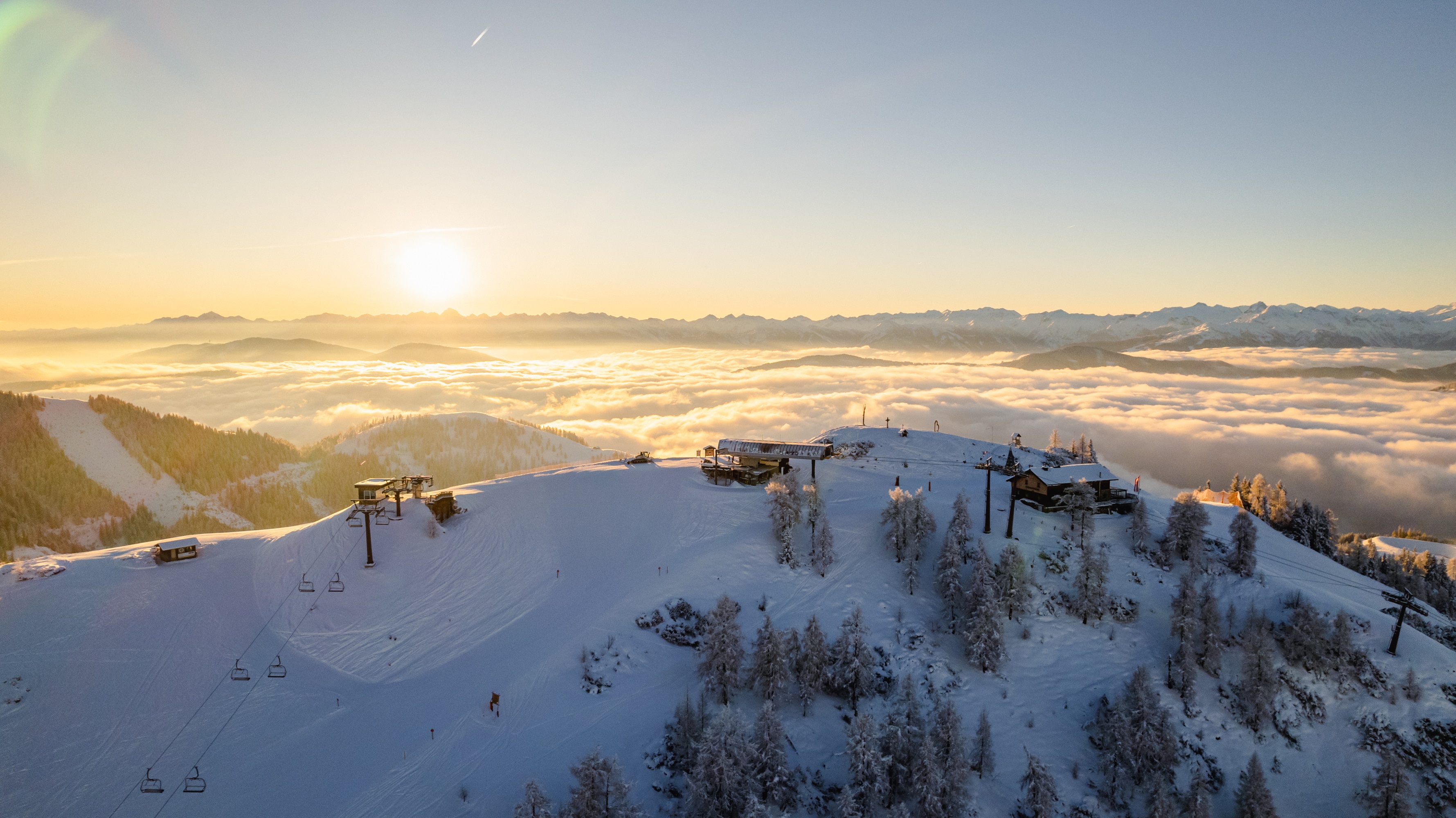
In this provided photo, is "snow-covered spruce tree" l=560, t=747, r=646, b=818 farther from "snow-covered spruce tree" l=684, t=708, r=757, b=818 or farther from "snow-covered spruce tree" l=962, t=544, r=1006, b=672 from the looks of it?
"snow-covered spruce tree" l=962, t=544, r=1006, b=672

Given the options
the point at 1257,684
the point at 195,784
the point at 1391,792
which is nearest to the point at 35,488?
the point at 195,784

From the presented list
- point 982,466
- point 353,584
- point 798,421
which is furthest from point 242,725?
point 798,421

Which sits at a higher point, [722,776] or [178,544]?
[178,544]

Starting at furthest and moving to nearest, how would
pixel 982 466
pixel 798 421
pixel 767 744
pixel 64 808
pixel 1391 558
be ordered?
pixel 798 421 → pixel 1391 558 → pixel 982 466 → pixel 767 744 → pixel 64 808

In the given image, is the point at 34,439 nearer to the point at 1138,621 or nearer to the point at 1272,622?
the point at 1138,621

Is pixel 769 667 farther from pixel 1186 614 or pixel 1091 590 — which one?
pixel 1186 614

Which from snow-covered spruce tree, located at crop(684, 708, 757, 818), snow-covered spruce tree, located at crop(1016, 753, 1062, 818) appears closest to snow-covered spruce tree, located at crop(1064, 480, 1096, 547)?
snow-covered spruce tree, located at crop(1016, 753, 1062, 818)
